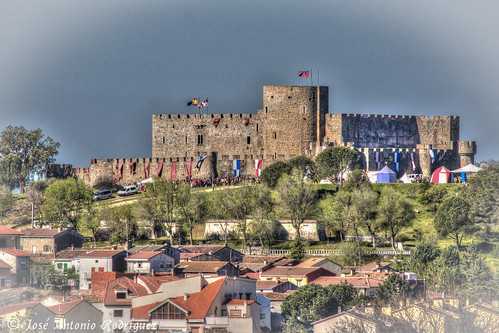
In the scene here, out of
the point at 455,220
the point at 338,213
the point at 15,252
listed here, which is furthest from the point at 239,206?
the point at 15,252

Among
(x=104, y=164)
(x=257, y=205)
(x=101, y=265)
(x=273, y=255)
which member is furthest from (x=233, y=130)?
(x=101, y=265)

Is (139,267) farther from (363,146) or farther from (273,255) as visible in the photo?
(363,146)

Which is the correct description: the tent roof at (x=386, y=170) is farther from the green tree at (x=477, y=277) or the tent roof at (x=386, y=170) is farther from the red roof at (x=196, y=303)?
the red roof at (x=196, y=303)

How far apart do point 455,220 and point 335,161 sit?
1537 centimetres

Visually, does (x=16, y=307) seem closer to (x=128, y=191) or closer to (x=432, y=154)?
(x=128, y=191)

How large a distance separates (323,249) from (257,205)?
7.22m

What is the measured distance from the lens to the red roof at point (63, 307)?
178ft

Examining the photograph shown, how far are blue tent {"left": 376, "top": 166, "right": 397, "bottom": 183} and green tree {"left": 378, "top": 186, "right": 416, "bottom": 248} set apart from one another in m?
8.75

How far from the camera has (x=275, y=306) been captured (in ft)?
195

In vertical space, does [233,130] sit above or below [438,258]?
above

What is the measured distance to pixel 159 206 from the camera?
81375 mm

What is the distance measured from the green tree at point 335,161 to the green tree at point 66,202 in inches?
576

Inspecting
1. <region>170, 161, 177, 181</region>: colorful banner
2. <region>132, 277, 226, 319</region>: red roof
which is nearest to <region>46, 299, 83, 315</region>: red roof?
<region>132, 277, 226, 319</region>: red roof

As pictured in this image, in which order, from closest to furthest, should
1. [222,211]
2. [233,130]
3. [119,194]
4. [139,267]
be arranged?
[139,267], [222,211], [119,194], [233,130]
